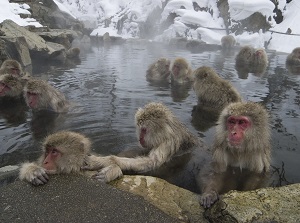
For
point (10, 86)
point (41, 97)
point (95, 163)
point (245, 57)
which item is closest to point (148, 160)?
point (95, 163)

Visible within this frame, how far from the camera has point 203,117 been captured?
5.82 meters

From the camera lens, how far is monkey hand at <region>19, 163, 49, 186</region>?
2.84m

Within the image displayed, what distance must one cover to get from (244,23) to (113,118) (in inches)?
690

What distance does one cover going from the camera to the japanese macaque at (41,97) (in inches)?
227

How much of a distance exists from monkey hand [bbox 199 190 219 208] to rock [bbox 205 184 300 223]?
0.05 m

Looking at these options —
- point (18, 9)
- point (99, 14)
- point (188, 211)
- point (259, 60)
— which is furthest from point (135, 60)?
point (99, 14)

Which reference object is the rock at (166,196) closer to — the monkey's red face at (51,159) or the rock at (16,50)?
the monkey's red face at (51,159)

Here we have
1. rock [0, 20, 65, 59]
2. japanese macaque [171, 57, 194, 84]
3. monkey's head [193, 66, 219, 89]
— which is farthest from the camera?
rock [0, 20, 65, 59]

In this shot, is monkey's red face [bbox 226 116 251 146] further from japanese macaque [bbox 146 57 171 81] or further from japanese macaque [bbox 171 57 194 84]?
japanese macaque [bbox 146 57 171 81]

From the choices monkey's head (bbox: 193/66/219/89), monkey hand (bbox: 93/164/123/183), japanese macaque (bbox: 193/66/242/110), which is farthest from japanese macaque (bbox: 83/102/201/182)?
monkey's head (bbox: 193/66/219/89)

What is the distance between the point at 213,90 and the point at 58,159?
11.8 feet

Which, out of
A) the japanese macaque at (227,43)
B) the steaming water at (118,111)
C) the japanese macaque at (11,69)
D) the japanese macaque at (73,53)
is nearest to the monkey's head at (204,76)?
the steaming water at (118,111)

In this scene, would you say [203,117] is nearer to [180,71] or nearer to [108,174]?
[180,71]

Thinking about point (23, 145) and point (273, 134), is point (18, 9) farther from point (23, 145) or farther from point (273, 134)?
point (273, 134)
